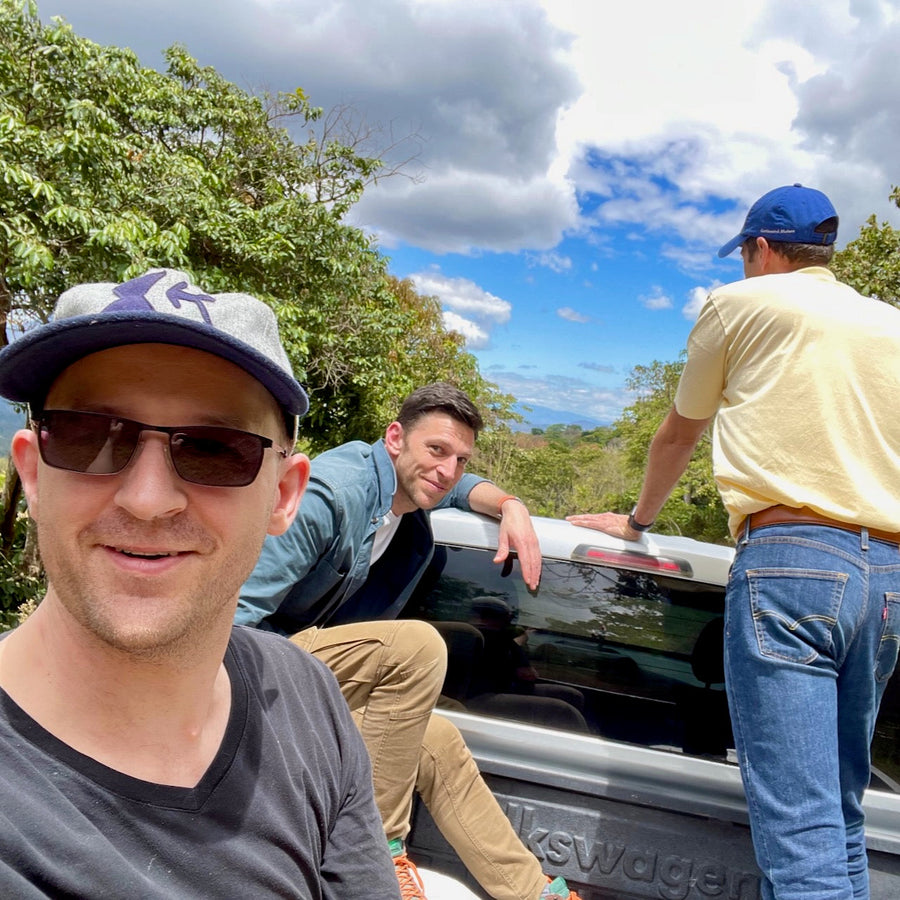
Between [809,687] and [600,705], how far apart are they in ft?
2.62

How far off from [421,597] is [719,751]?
3.33 ft

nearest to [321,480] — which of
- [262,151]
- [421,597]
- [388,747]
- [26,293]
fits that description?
[421,597]

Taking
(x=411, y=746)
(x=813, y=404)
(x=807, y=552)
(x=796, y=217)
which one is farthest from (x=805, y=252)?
(x=411, y=746)

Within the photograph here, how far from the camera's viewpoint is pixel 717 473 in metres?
1.88

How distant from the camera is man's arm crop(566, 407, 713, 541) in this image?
2.12 metres

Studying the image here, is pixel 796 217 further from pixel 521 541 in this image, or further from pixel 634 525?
pixel 521 541

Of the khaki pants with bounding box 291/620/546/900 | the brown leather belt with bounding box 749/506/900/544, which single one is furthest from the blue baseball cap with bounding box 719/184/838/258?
the khaki pants with bounding box 291/620/546/900

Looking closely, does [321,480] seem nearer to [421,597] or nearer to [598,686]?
[421,597]

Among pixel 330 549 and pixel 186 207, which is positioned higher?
pixel 186 207

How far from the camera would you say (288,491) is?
3.94 ft

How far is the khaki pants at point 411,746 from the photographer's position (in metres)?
2.04

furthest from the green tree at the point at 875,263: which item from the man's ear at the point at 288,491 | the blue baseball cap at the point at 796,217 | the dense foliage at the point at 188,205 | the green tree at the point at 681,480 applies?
the man's ear at the point at 288,491

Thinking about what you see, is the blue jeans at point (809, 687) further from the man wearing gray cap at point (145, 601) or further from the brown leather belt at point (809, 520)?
the man wearing gray cap at point (145, 601)

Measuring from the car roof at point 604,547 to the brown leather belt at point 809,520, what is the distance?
50cm
